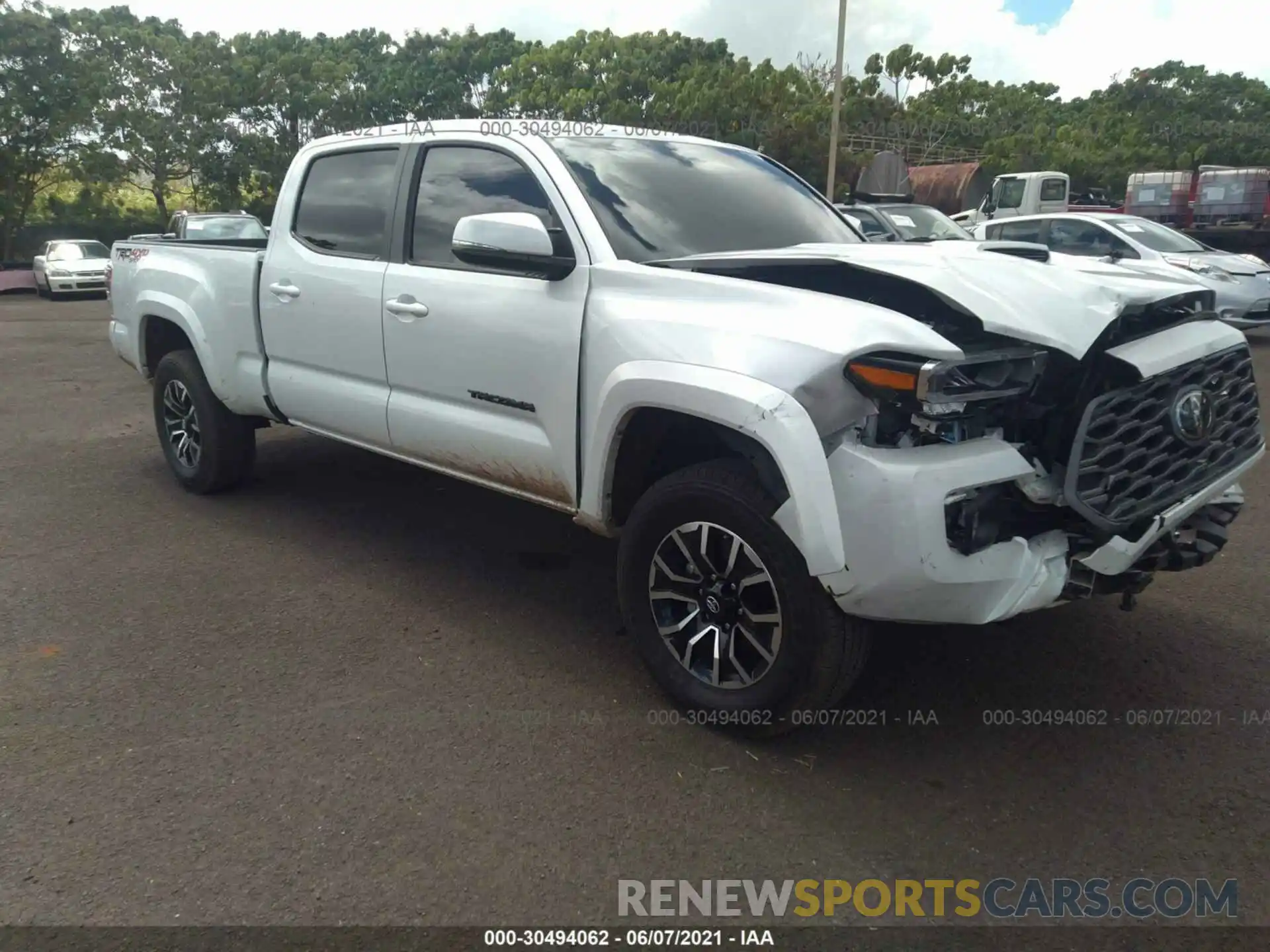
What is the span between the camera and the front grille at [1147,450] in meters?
2.75

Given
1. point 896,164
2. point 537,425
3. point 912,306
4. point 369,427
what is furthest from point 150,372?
point 896,164

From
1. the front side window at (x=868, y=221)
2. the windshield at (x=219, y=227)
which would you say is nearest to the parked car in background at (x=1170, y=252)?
the front side window at (x=868, y=221)

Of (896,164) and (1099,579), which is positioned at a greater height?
(896,164)

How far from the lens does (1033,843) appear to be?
268 cm

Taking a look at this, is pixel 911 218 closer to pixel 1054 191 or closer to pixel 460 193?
pixel 1054 191

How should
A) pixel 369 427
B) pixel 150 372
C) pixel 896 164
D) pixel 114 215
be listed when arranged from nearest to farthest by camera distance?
pixel 369 427 < pixel 150 372 < pixel 896 164 < pixel 114 215

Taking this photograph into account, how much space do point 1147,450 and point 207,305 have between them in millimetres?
4428

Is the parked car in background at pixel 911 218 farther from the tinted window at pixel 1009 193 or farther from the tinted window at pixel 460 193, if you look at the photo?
the tinted window at pixel 460 193

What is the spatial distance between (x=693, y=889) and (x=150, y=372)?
15.9 feet

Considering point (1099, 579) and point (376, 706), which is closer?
point (1099, 579)

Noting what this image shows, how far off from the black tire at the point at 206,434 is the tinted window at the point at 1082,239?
9.87m

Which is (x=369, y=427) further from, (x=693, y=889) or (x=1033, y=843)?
(x=1033, y=843)

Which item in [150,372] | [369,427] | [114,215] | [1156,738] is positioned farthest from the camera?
[114,215]

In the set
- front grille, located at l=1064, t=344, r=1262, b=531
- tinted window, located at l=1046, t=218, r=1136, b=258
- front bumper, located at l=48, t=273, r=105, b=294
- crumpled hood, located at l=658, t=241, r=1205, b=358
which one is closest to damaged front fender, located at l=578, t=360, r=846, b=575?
crumpled hood, located at l=658, t=241, r=1205, b=358
